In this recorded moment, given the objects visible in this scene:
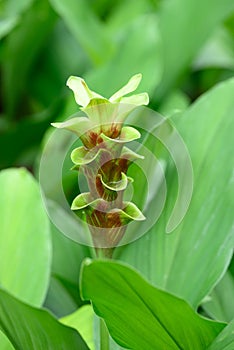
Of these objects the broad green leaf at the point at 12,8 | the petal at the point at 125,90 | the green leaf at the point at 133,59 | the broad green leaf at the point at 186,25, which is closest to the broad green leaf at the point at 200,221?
the petal at the point at 125,90

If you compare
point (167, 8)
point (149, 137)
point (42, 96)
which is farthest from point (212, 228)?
point (42, 96)

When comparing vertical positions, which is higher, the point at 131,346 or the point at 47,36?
the point at 131,346

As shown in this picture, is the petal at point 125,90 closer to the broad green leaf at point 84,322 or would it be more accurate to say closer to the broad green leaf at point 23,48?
the broad green leaf at point 84,322

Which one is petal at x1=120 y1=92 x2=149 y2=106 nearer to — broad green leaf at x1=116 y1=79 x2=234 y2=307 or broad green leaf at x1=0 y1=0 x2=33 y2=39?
broad green leaf at x1=116 y1=79 x2=234 y2=307

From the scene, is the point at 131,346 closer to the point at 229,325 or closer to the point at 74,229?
the point at 229,325

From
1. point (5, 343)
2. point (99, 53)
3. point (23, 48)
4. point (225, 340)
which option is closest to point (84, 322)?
point (5, 343)

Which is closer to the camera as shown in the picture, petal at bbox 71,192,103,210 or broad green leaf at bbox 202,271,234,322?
petal at bbox 71,192,103,210

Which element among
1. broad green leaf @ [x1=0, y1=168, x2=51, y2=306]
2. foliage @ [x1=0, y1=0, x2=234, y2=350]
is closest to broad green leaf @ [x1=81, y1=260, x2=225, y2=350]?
foliage @ [x1=0, y1=0, x2=234, y2=350]

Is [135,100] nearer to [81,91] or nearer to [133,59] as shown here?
[81,91]
